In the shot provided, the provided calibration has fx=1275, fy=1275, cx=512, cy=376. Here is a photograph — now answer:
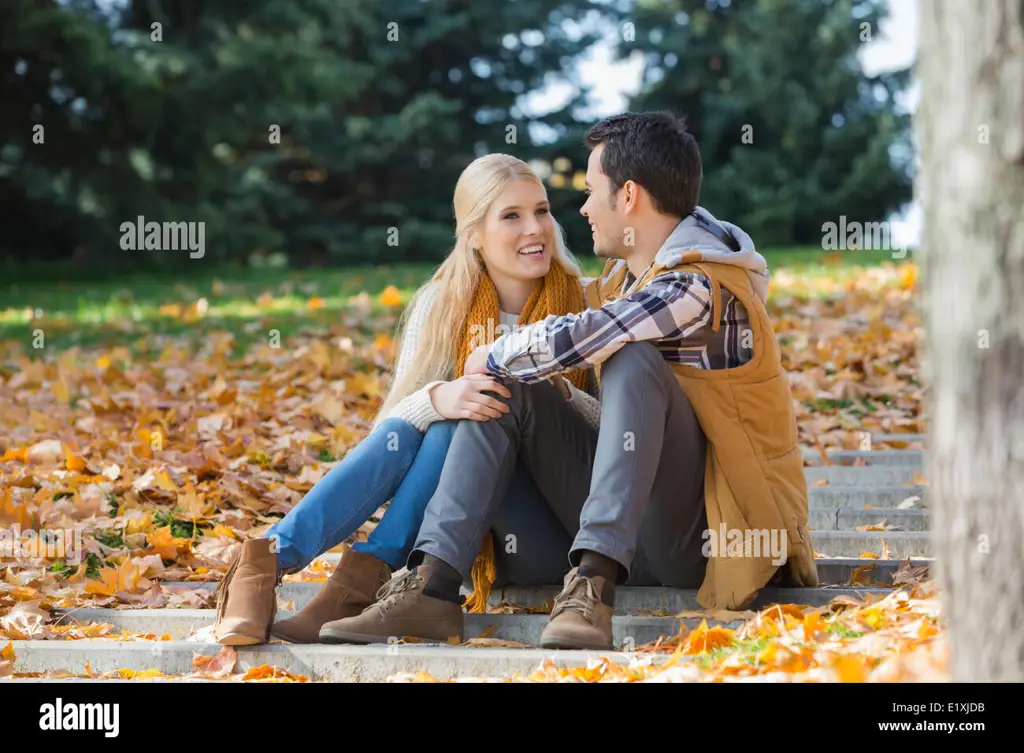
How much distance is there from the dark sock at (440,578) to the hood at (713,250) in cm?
96

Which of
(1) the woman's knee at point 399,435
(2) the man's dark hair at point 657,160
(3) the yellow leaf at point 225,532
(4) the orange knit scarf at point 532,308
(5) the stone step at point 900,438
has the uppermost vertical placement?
(2) the man's dark hair at point 657,160

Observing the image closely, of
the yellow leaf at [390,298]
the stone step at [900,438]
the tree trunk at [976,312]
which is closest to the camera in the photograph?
the tree trunk at [976,312]

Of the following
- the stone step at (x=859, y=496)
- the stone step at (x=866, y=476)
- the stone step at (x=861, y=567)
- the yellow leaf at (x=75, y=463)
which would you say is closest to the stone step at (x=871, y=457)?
the stone step at (x=866, y=476)

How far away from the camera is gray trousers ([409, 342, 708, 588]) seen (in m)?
3.09

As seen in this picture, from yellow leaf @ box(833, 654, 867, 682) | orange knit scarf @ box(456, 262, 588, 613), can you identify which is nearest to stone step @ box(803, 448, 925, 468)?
orange knit scarf @ box(456, 262, 588, 613)

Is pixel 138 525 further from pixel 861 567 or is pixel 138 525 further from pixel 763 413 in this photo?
pixel 861 567

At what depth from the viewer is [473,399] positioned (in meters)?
3.33

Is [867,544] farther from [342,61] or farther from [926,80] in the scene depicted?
[342,61]

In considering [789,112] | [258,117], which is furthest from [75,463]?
[789,112]

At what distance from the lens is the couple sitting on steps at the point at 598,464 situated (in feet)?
10.3

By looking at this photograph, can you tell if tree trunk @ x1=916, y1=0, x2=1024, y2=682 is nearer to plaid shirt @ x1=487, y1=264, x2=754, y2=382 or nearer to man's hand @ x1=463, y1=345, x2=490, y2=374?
plaid shirt @ x1=487, y1=264, x2=754, y2=382

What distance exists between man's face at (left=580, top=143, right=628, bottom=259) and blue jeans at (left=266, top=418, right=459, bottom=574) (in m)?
0.66

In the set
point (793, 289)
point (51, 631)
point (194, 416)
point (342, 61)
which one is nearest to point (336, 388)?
point (194, 416)
